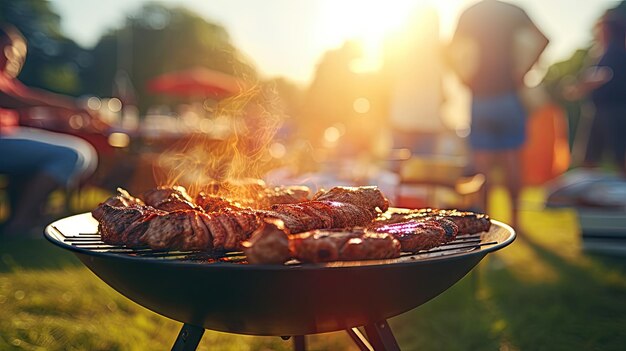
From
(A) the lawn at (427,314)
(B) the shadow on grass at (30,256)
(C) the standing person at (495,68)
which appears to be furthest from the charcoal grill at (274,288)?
(C) the standing person at (495,68)

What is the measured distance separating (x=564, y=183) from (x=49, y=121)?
Answer: 7.91 metres

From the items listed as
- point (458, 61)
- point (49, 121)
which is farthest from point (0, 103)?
point (458, 61)

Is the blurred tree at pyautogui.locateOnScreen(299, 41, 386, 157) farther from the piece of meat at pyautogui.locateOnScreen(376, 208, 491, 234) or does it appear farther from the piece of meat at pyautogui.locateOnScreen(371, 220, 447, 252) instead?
the piece of meat at pyautogui.locateOnScreen(371, 220, 447, 252)

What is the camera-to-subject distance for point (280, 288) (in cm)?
155

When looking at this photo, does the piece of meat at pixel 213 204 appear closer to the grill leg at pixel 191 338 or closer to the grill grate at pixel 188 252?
the grill grate at pixel 188 252

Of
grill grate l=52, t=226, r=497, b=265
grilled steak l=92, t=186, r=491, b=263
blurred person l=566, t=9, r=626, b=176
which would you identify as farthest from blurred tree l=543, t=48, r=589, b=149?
grill grate l=52, t=226, r=497, b=265

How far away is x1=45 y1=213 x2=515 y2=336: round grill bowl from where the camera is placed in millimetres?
1518

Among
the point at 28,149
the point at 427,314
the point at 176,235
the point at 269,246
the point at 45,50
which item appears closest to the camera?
the point at 269,246

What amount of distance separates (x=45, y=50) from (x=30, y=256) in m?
42.6

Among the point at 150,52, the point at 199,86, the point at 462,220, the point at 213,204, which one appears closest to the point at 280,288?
the point at 213,204

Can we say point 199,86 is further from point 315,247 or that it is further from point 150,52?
point 150,52

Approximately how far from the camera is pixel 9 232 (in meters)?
6.38

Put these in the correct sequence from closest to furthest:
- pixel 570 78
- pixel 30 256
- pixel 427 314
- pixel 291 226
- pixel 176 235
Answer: pixel 176 235 < pixel 291 226 < pixel 427 314 < pixel 30 256 < pixel 570 78

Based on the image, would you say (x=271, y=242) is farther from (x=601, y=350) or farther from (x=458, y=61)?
(x=458, y=61)
